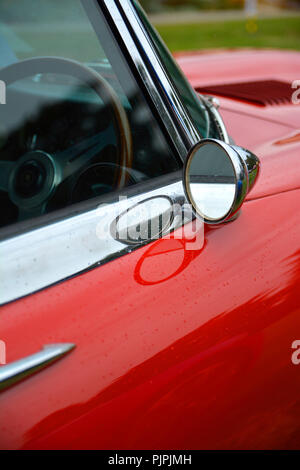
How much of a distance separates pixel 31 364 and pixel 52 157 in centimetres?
63

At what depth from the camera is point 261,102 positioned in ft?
6.85

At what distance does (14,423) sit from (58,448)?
106 mm

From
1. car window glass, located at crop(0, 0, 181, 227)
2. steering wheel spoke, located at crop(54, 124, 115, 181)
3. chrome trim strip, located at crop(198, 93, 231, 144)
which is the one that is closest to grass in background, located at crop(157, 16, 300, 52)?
chrome trim strip, located at crop(198, 93, 231, 144)

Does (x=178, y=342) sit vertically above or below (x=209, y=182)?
below

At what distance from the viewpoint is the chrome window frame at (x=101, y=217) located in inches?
43.6

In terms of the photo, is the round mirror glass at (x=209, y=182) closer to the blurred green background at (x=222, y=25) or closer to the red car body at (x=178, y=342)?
the red car body at (x=178, y=342)

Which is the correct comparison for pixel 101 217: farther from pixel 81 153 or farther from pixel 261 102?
pixel 261 102

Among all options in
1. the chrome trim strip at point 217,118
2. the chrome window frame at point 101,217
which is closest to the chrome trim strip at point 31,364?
the chrome window frame at point 101,217

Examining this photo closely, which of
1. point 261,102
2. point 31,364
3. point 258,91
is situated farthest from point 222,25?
point 31,364

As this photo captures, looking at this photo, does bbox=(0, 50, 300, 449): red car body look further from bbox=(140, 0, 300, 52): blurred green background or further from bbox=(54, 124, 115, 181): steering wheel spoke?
bbox=(140, 0, 300, 52): blurred green background
